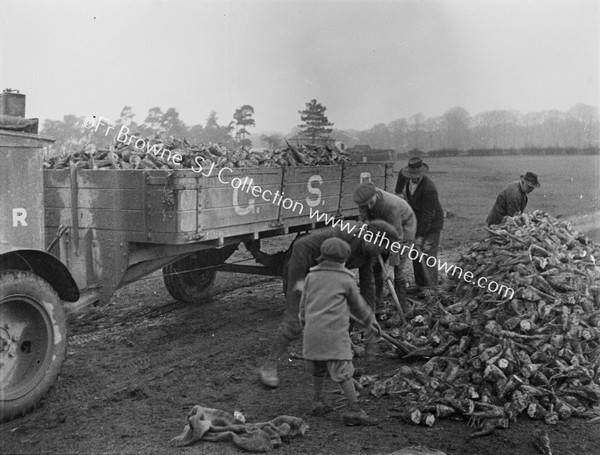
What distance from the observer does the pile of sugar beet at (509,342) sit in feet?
16.2

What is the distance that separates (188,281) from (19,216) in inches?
→ 138

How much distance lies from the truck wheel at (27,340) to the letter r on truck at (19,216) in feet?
1.68

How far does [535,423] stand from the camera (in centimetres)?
479

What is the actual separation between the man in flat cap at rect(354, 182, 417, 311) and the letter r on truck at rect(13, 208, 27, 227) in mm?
3063

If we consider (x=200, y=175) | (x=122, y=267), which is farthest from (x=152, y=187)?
(x=122, y=267)

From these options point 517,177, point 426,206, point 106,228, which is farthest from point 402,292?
point 517,177

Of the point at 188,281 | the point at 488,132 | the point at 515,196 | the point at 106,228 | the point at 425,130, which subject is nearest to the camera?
the point at 106,228

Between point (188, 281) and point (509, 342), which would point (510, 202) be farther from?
point (188, 281)

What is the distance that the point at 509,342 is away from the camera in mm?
5445

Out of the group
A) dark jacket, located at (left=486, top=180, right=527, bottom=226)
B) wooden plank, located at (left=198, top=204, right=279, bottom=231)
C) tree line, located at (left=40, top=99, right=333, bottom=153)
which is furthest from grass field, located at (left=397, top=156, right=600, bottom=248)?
wooden plank, located at (left=198, top=204, right=279, bottom=231)

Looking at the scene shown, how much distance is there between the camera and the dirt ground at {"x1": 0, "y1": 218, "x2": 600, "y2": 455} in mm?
4305

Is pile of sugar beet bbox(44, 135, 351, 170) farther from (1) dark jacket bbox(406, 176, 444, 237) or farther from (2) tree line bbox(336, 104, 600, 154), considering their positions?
(2) tree line bbox(336, 104, 600, 154)

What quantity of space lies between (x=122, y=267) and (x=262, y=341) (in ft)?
5.85

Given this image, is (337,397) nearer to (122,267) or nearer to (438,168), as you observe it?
(122,267)
